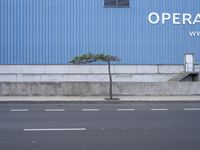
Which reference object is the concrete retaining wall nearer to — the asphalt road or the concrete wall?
the asphalt road

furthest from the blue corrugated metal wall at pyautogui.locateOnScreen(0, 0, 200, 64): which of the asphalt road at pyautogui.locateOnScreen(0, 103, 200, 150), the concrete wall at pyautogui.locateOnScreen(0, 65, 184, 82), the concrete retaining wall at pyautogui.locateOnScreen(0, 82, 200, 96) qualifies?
the asphalt road at pyautogui.locateOnScreen(0, 103, 200, 150)

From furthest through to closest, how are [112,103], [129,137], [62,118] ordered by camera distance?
[112,103]
[62,118]
[129,137]

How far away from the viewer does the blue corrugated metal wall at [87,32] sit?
1326 inches

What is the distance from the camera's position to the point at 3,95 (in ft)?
79.6

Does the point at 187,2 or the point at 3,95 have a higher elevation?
the point at 187,2

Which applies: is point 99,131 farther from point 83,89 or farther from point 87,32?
point 87,32

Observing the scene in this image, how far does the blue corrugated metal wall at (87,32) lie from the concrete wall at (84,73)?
0.46 m

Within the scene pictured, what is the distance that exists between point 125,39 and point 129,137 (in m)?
24.2

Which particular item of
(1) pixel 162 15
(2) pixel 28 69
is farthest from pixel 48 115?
(1) pixel 162 15

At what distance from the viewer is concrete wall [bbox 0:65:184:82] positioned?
33781mm

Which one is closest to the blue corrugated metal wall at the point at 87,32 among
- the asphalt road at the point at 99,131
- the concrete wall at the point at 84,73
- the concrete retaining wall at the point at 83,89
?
the concrete wall at the point at 84,73

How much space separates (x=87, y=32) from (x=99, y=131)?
23114 mm

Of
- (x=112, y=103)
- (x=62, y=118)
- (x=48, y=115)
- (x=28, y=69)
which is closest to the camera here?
(x=62, y=118)

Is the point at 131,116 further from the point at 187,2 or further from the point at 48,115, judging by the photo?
the point at 187,2
